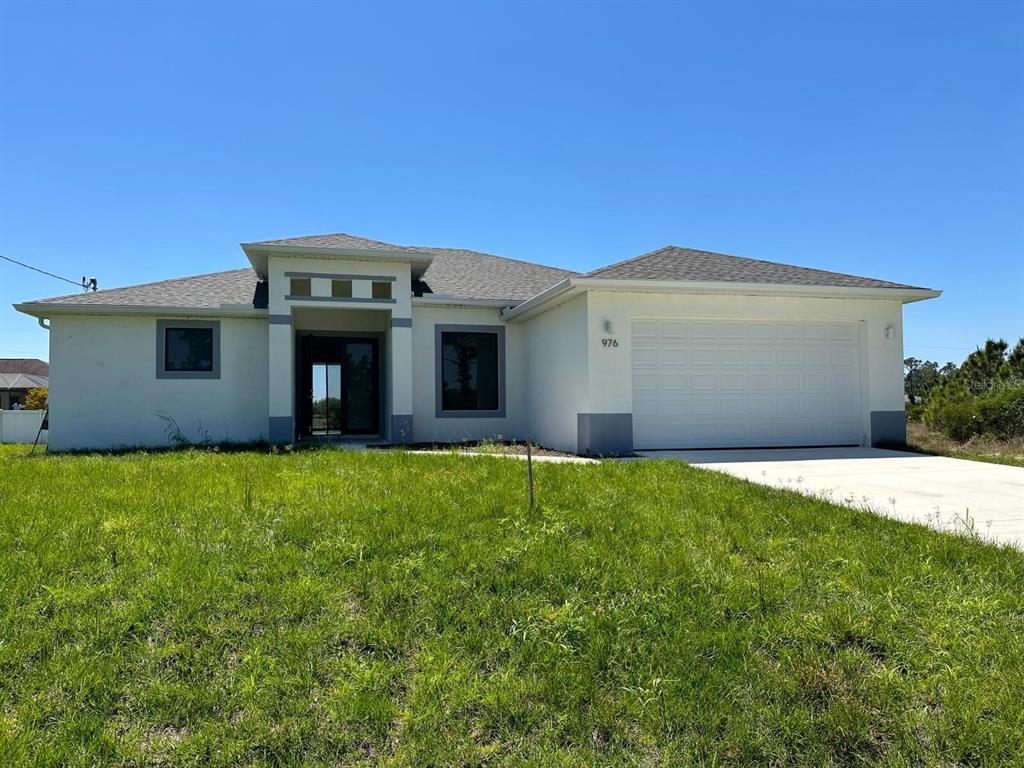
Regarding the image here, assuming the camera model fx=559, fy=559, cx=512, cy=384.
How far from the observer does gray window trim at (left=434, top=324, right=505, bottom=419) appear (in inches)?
532

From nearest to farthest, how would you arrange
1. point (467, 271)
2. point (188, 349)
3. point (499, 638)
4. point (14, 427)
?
point (499, 638) → point (188, 349) → point (467, 271) → point (14, 427)

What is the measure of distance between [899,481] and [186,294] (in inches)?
582

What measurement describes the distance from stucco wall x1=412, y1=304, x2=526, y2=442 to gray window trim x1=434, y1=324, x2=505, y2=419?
54mm

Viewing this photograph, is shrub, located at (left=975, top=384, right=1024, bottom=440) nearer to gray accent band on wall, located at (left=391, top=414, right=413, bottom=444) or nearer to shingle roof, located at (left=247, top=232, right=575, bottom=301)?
shingle roof, located at (left=247, top=232, right=575, bottom=301)

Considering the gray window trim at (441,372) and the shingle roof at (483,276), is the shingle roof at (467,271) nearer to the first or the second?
the shingle roof at (483,276)

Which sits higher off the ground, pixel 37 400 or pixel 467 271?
pixel 467 271

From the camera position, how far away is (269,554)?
4.04 m

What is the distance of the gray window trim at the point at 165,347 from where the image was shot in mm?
12898

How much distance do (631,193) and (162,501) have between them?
1310 centimetres

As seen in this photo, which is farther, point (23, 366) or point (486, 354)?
point (23, 366)

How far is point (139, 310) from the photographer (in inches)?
492

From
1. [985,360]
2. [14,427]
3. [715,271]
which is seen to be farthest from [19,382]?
[985,360]

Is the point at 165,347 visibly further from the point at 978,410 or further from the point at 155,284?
the point at 978,410

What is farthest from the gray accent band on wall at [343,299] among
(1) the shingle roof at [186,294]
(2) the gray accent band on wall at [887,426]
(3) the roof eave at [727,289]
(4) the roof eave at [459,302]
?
(2) the gray accent band on wall at [887,426]
